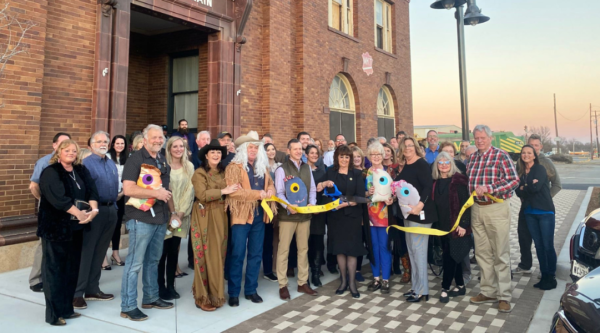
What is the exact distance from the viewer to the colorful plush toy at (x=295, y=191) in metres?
4.96

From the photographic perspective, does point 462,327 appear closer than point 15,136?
Yes

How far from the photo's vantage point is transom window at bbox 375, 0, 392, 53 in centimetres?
1694

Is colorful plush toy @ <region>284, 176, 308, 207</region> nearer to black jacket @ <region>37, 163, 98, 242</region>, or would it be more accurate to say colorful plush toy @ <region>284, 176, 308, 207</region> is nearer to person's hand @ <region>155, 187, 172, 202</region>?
person's hand @ <region>155, 187, 172, 202</region>

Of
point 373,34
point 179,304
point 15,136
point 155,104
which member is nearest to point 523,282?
point 179,304

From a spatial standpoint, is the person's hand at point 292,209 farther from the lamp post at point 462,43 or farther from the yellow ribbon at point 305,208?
the lamp post at point 462,43

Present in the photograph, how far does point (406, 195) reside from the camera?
15.6 ft

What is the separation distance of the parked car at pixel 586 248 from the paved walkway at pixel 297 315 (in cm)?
67

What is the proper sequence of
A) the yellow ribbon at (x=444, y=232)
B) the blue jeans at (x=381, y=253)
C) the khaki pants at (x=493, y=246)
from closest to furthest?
1. the khaki pants at (x=493, y=246)
2. the yellow ribbon at (x=444, y=232)
3. the blue jeans at (x=381, y=253)

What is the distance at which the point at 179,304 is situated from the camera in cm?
461

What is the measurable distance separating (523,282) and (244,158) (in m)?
4.39

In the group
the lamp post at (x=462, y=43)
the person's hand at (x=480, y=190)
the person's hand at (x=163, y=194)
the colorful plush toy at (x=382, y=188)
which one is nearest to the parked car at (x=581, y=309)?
the person's hand at (x=480, y=190)

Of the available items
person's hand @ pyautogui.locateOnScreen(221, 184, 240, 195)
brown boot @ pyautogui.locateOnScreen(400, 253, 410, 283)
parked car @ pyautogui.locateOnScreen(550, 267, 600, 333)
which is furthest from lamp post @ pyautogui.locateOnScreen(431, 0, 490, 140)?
parked car @ pyautogui.locateOnScreen(550, 267, 600, 333)

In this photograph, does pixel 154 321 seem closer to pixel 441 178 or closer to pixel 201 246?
pixel 201 246

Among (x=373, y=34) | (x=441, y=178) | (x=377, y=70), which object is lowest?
(x=441, y=178)
